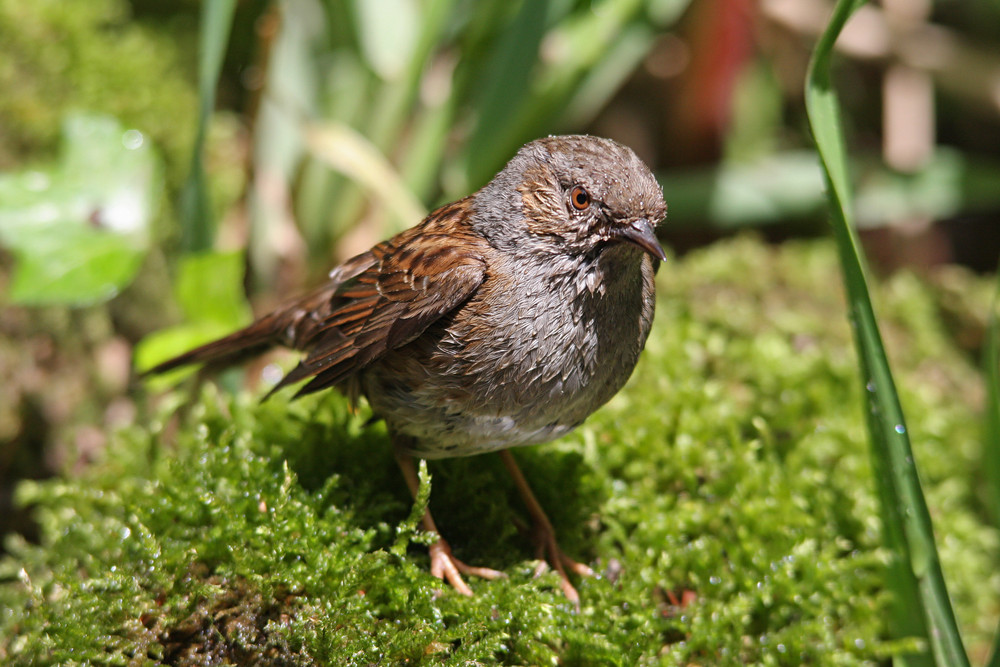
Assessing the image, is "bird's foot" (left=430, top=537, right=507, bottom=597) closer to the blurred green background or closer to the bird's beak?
the bird's beak

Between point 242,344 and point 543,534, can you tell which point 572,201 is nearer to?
point 543,534

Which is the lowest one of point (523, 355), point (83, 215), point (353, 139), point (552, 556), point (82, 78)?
point (552, 556)

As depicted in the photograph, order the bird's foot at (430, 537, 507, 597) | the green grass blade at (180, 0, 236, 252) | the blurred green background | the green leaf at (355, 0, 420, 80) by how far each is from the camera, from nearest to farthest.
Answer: the bird's foot at (430, 537, 507, 597) → the green grass blade at (180, 0, 236, 252) → the blurred green background → the green leaf at (355, 0, 420, 80)

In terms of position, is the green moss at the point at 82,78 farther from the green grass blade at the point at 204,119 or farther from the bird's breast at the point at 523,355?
the bird's breast at the point at 523,355

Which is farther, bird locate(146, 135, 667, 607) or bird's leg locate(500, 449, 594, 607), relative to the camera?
bird's leg locate(500, 449, 594, 607)

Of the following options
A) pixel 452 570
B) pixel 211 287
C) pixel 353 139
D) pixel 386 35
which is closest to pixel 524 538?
pixel 452 570

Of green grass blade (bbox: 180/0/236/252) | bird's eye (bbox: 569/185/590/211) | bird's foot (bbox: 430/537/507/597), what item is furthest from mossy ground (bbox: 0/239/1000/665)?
bird's eye (bbox: 569/185/590/211)
